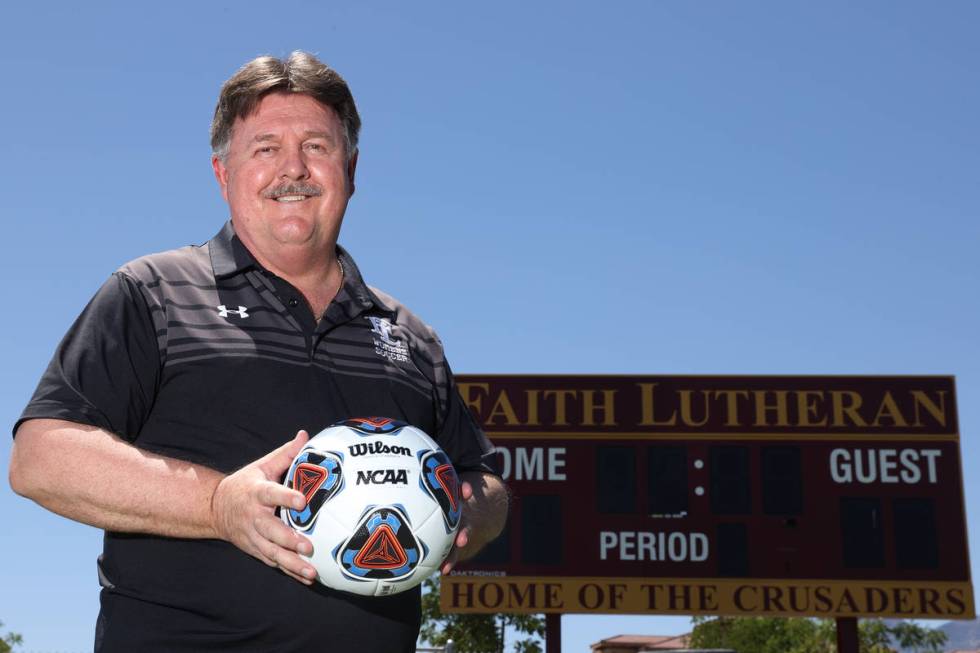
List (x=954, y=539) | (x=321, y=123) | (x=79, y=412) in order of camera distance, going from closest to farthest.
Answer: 1. (x=79, y=412)
2. (x=321, y=123)
3. (x=954, y=539)

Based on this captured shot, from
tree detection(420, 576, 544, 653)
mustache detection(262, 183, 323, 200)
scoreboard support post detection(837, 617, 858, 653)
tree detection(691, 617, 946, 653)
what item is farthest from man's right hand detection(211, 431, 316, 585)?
tree detection(691, 617, 946, 653)

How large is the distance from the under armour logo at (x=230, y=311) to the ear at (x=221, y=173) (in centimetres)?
49

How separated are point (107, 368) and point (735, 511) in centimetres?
1377

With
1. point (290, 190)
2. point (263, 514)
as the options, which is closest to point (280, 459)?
point (263, 514)

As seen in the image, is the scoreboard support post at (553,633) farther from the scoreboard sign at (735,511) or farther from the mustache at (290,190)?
the mustache at (290,190)

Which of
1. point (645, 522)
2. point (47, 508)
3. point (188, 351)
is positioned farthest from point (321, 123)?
point (645, 522)

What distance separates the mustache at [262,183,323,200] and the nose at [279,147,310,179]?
1.0 inches

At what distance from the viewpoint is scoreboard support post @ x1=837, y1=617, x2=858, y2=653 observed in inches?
632

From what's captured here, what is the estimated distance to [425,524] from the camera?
302 centimetres

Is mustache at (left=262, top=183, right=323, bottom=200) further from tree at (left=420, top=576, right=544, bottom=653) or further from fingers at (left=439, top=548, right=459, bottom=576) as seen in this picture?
tree at (left=420, top=576, right=544, bottom=653)

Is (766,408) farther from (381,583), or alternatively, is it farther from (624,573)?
(381,583)

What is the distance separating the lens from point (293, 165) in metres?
3.37

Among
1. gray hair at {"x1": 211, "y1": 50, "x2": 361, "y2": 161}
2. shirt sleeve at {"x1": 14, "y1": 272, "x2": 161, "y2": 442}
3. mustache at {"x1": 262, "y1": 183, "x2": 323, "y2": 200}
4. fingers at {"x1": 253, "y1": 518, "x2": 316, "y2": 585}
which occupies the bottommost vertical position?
fingers at {"x1": 253, "y1": 518, "x2": 316, "y2": 585}

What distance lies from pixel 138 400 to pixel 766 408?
1417 centimetres
